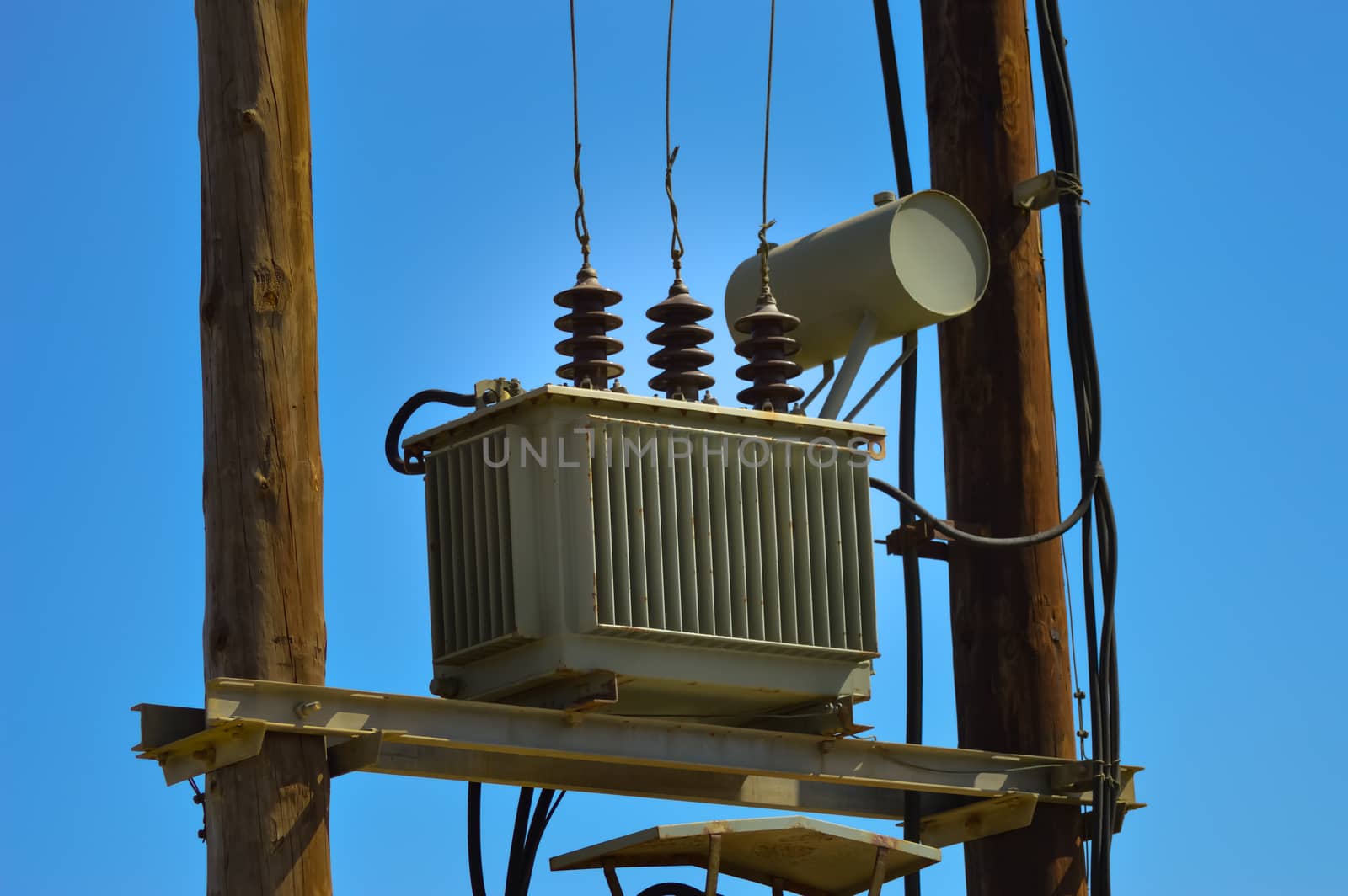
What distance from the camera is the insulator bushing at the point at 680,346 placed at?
662 centimetres

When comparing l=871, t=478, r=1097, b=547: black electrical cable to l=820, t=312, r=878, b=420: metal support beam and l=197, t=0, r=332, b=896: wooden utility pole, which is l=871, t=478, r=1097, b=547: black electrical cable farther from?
l=197, t=0, r=332, b=896: wooden utility pole

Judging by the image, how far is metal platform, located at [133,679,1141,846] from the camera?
555cm

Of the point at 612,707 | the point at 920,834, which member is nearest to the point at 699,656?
the point at 612,707

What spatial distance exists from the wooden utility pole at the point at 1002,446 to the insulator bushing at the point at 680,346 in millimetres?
1422

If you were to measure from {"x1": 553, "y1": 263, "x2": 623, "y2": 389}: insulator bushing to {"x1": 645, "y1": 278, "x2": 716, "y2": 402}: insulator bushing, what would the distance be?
0.62ft

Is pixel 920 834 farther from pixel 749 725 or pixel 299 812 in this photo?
pixel 299 812

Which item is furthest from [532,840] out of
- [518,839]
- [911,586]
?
[911,586]

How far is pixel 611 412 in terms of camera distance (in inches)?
244

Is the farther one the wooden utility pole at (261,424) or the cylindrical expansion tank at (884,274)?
the cylindrical expansion tank at (884,274)

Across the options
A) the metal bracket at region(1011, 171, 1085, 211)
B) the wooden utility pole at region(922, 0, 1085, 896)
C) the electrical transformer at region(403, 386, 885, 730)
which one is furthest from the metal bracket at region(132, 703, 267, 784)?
the metal bracket at region(1011, 171, 1085, 211)

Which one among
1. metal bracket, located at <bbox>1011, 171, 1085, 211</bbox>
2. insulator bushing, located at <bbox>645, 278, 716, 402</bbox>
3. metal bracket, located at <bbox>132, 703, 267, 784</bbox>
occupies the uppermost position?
metal bracket, located at <bbox>1011, 171, 1085, 211</bbox>

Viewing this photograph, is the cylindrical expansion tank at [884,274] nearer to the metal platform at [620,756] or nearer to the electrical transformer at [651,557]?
the electrical transformer at [651,557]

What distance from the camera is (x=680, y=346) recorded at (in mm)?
6703

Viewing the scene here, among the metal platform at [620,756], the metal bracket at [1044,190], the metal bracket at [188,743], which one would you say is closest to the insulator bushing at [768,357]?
the metal platform at [620,756]
